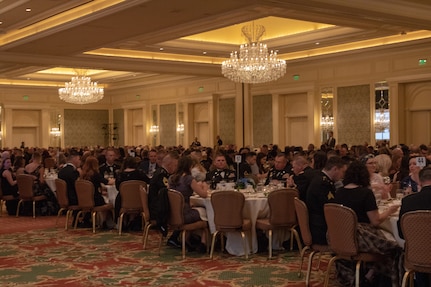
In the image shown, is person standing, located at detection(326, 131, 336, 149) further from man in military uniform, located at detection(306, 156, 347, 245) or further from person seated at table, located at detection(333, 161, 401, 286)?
person seated at table, located at detection(333, 161, 401, 286)

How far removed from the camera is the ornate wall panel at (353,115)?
54.9 ft

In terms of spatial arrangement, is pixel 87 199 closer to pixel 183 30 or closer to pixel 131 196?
pixel 131 196

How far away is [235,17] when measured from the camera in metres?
11.5

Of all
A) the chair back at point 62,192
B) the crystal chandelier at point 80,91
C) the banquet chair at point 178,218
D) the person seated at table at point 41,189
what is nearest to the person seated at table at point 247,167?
the banquet chair at point 178,218

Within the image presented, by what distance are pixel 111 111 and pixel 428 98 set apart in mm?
16083

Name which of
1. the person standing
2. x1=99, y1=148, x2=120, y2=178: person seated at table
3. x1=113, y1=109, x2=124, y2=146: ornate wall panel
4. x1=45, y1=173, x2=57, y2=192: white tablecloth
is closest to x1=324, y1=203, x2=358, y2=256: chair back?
x1=99, y1=148, x2=120, y2=178: person seated at table

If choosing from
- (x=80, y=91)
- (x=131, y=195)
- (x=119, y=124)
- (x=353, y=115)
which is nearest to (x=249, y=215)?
(x=131, y=195)

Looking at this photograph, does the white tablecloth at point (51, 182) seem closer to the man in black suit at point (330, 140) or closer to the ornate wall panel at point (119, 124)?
the man in black suit at point (330, 140)

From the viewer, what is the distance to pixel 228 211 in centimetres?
719

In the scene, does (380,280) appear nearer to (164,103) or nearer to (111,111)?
(164,103)

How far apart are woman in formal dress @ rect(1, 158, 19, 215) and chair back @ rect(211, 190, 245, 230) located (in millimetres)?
6200

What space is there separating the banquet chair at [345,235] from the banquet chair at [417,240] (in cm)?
52

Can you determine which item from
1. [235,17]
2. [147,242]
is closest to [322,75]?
[235,17]

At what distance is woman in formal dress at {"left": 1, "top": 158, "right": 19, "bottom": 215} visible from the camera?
39.6 ft
